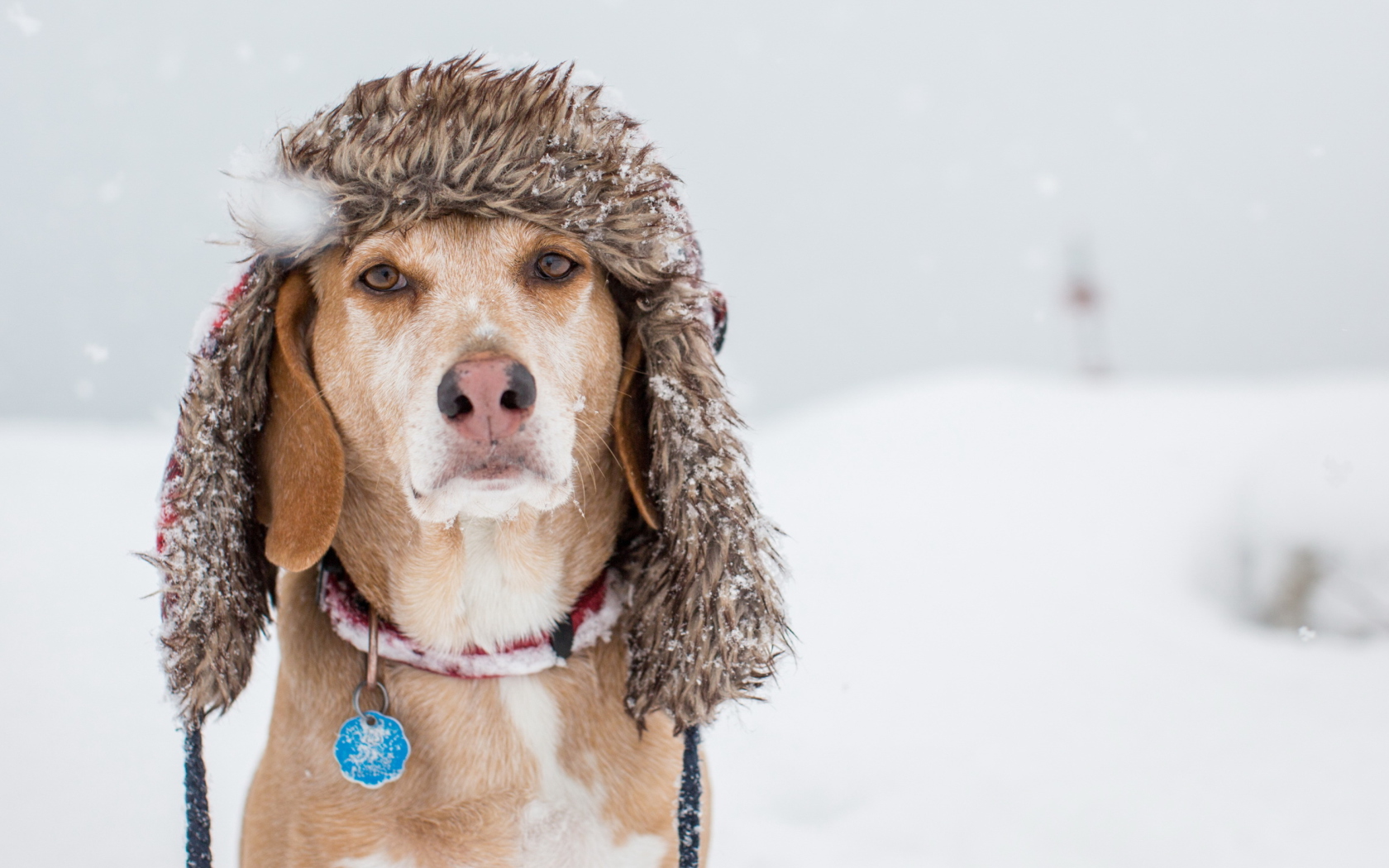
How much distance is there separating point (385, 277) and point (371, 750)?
1.11 m

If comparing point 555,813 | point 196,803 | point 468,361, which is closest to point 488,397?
point 468,361

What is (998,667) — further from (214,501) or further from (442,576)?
(214,501)

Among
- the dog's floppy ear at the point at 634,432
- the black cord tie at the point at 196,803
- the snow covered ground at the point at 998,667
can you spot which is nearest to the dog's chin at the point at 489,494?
the dog's floppy ear at the point at 634,432

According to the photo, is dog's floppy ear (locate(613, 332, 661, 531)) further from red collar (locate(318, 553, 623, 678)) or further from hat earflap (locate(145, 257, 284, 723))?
hat earflap (locate(145, 257, 284, 723))

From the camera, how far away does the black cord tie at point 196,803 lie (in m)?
2.26

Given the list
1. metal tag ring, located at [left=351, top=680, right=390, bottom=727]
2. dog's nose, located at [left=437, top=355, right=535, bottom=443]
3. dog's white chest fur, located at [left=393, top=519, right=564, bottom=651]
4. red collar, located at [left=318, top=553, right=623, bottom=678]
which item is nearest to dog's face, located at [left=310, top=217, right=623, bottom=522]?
dog's nose, located at [left=437, top=355, right=535, bottom=443]

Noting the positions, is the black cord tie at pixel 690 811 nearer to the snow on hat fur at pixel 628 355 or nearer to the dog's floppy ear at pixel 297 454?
the snow on hat fur at pixel 628 355

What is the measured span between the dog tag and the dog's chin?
1.67 ft

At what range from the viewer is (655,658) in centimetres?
228

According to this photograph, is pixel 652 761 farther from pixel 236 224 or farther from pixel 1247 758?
pixel 1247 758

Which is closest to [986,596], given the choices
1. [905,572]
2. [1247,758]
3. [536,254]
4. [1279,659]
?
[905,572]

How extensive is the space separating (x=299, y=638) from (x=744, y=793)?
2539 mm

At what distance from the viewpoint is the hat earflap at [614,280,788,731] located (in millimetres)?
2238

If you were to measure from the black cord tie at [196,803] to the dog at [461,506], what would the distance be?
2 centimetres
